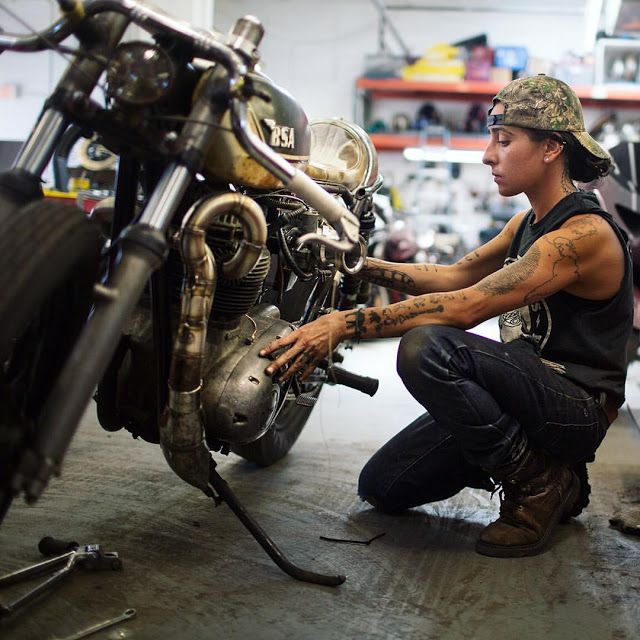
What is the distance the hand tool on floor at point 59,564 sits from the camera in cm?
179

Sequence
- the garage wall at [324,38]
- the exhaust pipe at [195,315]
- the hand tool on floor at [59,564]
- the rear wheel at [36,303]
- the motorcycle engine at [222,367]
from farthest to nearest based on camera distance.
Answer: the garage wall at [324,38], the motorcycle engine at [222,367], the hand tool on floor at [59,564], the exhaust pipe at [195,315], the rear wheel at [36,303]

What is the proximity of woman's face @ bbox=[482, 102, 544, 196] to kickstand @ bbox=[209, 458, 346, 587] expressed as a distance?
1.13 m

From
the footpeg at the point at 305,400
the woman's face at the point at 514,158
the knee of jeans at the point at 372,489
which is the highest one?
the woman's face at the point at 514,158

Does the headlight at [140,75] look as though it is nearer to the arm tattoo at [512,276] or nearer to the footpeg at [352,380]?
the arm tattoo at [512,276]

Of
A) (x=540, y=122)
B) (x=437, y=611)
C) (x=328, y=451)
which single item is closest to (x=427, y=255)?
(x=328, y=451)

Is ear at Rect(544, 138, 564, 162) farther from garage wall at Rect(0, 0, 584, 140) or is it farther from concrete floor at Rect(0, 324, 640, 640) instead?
garage wall at Rect(0, 0, 584, 140)

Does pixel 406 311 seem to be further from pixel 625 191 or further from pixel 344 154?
pixel 625 191

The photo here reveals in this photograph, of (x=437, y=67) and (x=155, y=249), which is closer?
(x=155, y=249)

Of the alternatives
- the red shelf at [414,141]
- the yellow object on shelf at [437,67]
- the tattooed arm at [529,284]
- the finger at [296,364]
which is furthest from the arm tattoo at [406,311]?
the yellow object on shelf at [437,67]

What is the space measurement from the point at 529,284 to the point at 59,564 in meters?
1.30

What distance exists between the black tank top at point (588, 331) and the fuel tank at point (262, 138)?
2.60 feet

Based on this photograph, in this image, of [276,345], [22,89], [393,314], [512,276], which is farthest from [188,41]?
[22,89]

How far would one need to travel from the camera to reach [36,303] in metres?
1.38

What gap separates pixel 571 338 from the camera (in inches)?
90.4
